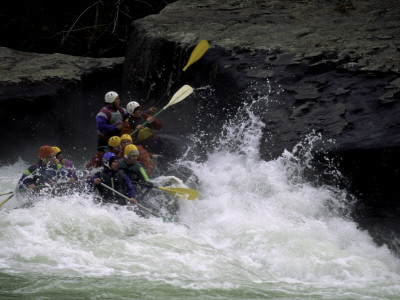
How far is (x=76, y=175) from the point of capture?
6.50 metres

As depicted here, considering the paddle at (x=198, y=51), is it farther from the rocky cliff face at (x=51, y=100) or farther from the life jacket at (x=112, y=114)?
the rocky cliff face at (x=51, y=100)

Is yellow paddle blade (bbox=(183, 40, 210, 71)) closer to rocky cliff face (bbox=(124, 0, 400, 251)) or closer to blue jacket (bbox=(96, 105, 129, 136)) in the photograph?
rocky cliff face (bbox=(124, 0, 400, 251))

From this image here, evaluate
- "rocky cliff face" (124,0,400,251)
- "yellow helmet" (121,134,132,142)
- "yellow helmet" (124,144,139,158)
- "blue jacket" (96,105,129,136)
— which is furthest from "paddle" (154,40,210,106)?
"yellow helmet" (124,144,139,158)

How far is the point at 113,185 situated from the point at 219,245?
1441 mm

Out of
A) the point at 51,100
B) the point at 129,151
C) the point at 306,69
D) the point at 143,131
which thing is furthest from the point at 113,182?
the point at 51,100

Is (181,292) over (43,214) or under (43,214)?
under

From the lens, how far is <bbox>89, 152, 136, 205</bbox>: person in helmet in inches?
233

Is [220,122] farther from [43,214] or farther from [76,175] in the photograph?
[43,214]

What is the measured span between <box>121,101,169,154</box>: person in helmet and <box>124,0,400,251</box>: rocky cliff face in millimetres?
1033

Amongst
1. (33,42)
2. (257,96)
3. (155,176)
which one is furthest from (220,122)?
(33,42)

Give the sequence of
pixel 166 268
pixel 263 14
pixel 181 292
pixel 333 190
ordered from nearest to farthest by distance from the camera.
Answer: pixel 181 292 → pixel 166 268 → pixel 333 190 → pixel 263 14

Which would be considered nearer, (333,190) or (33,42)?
(333,190)

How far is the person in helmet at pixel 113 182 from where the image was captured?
5929mm

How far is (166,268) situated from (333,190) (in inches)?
96.1
